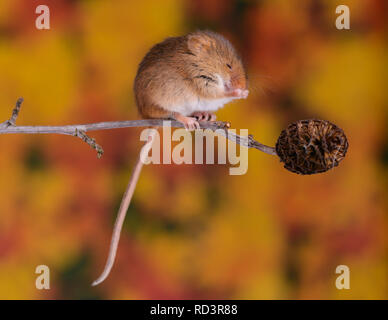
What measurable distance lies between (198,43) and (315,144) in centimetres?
82

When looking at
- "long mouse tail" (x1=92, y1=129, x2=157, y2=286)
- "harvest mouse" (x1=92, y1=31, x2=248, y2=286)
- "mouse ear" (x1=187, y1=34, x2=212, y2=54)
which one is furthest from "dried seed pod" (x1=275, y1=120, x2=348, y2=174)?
"long mouse tail" (x1=92, y1=129, x2=157, y2=286)

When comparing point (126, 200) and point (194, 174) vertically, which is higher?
point (194, 174)

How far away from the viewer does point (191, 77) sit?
2232 millimetres

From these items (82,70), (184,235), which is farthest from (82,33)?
(184,235)

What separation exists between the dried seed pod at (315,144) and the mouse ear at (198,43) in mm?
700

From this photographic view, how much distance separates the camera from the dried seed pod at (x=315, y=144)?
5.59ft

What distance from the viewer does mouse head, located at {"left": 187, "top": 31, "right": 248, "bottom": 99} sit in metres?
2.22

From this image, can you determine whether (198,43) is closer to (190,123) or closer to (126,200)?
(190,123)

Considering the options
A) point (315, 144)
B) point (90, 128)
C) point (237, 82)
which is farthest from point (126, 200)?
point (315, 144)

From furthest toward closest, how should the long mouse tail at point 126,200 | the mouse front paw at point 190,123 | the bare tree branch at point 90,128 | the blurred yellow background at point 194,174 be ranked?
the blurred yellow background at point 194,174
the long mouse tail at point 126,200
the mouse front paw at point 190,123
the bare tree branch at point 90,128

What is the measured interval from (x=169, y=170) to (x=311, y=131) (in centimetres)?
105

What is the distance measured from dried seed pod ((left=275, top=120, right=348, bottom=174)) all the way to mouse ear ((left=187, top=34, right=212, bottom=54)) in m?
0.70

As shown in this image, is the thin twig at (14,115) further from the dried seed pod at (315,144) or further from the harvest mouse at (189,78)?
the dried seed pod at (315,144)

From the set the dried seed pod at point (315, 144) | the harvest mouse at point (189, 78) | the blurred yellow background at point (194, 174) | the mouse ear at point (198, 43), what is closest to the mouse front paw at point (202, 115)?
the harvest mouse at point (189, 78)
